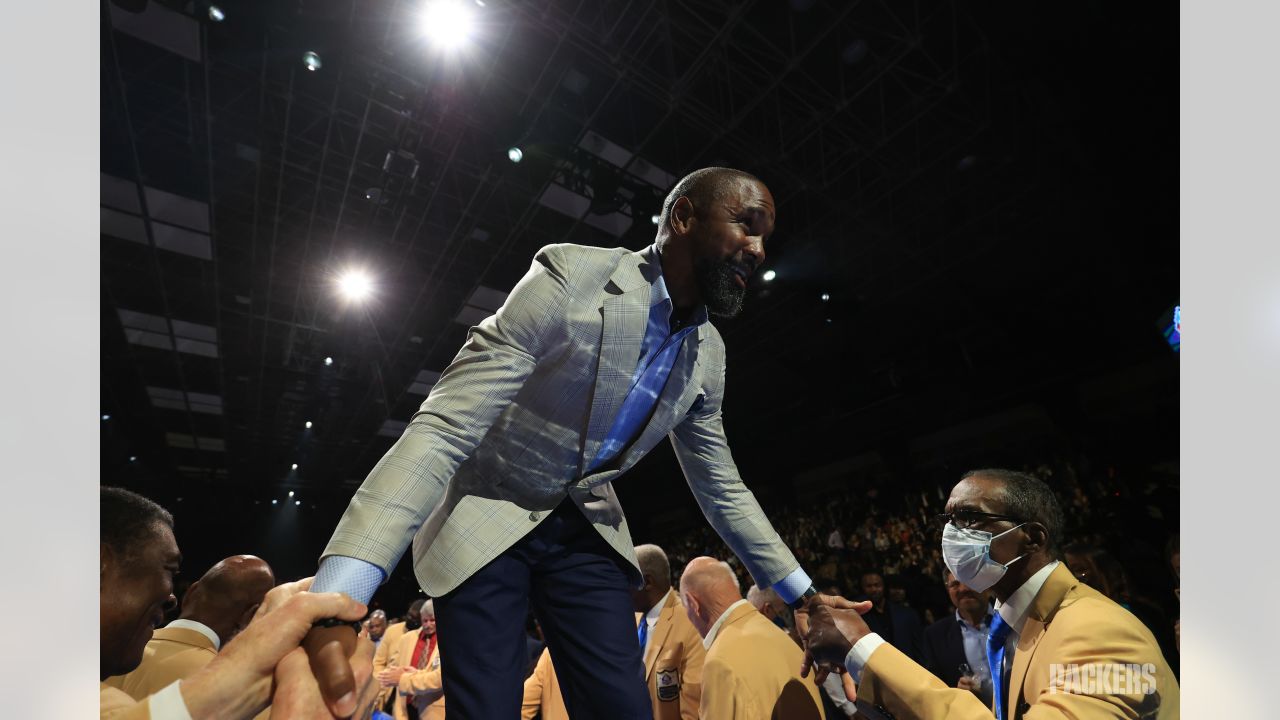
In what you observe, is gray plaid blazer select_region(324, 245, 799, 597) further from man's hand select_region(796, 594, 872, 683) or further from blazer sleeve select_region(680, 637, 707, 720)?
Answer: blazer sleeve select_region(680, 637, 707, 720)

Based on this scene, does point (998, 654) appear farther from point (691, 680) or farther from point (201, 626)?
point (201, 626)

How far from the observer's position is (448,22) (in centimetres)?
658

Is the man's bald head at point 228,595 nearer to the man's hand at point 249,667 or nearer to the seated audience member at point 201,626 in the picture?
the seated audience member at point 201,626

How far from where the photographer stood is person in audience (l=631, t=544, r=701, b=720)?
342 centimetres

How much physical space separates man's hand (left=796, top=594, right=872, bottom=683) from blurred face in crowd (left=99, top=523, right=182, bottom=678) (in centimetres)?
133

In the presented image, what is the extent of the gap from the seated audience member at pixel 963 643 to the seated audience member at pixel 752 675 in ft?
3.82

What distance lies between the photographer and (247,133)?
26.7 ft

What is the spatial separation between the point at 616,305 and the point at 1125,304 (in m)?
8.46

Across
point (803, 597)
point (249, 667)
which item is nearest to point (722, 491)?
point (803, 597)

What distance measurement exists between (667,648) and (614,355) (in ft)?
8.83

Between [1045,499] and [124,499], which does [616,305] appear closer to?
[124,499]

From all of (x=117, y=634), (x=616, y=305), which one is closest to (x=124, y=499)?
(x=117, y=634)

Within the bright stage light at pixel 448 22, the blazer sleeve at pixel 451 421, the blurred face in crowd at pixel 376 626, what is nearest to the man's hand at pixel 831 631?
the blazer sleeve at pixel 451 421

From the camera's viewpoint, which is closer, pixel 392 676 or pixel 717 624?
pixel 717 624
